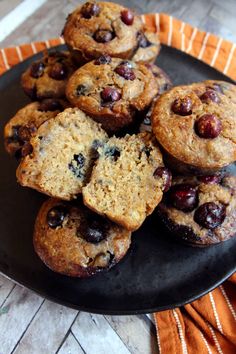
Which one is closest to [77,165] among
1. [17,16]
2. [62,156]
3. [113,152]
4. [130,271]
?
[62,156]

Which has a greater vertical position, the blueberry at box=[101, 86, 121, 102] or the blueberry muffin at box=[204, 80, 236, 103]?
the blueberry muffin at box=[204, 80, 236, 103]

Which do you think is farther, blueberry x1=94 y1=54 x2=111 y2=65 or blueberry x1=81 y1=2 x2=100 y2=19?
blueberry x1=81 y1=2 x2=100 y2=19

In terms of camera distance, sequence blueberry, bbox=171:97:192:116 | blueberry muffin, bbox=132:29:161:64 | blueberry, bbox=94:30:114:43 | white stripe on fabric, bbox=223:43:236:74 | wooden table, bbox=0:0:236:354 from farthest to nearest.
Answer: white stripe on fabric, bbox=223:43:236:74 < blueberry muffin, bbox=132:29:161:64 < blueberry, bbox=94:30:114:43 < wooden table, bbox=0:0:236:354 < blueberry, bbox=171:97:192:116

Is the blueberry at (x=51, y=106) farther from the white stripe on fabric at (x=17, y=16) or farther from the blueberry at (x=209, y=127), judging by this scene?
the white stripe on fabric at (x=17, y=16)

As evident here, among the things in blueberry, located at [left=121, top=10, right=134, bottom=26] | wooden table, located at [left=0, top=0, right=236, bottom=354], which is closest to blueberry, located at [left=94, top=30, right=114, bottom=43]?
blueberry, located at [left=121, top=10, right=134, bottom=26]

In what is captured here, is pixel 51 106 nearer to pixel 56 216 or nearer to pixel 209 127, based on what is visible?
pixel 56 216

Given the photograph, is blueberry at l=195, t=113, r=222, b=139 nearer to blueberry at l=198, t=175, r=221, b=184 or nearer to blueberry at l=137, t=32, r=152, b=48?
blueberry at l=198, t=175, r=221, b=184
